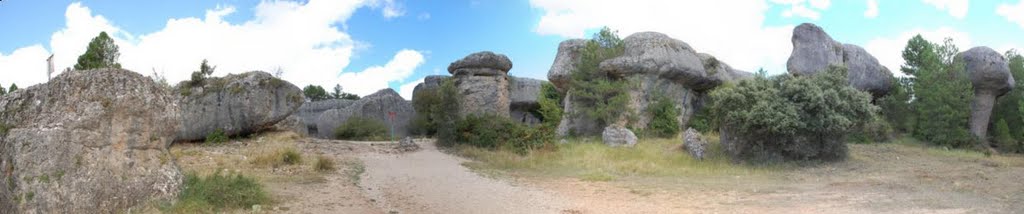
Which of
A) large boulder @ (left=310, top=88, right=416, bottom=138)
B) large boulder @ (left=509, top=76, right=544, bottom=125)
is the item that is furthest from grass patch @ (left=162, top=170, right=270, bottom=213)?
large boulder @ (left=509, top=76, right=544, bottom=125)

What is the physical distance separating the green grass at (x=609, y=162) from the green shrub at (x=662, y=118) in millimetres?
3311

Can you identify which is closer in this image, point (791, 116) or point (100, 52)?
point (791, 116)

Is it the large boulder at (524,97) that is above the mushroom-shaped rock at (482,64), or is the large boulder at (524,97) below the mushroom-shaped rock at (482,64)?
below

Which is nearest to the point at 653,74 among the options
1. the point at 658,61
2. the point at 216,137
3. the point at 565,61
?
the point at 658,61

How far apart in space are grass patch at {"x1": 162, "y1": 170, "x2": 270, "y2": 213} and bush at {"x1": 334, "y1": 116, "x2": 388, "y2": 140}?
2079 centimetres

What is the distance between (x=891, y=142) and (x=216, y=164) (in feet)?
76.7

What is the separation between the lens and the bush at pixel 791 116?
17984 millimetres

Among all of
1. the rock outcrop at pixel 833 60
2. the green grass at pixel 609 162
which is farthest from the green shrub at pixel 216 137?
→ the rock outcrop at pixel 833 60

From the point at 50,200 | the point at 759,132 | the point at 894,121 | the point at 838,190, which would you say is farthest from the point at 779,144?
the point at 50,200

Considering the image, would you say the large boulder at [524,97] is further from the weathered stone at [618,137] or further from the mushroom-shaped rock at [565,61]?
the weathered stone at [618,137]

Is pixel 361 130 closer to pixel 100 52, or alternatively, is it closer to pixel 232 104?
pixel 232 104

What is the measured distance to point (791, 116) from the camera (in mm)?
17906

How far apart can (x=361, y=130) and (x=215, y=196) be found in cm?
2212

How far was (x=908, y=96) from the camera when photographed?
97.3 feet
